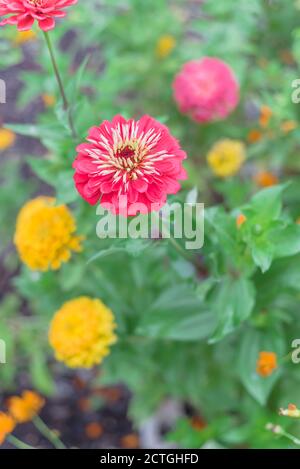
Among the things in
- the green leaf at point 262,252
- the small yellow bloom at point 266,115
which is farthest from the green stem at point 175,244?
the small yellow bloom at point 266,115

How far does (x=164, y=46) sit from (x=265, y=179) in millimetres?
474

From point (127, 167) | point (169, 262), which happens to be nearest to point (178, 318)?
point (169, 262)

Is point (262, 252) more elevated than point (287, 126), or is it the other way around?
point (287, 126)

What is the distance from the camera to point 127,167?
0.69m

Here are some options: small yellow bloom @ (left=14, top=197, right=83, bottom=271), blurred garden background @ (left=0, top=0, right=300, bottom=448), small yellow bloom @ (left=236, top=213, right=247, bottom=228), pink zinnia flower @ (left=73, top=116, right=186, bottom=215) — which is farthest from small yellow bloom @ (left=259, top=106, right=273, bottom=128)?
pink zinnia flower @ (left=73, top=116, right=186, bottom=215)

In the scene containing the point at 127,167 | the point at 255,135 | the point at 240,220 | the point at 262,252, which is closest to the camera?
the point at 127,167

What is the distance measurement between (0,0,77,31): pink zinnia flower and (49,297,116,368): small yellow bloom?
52 cm

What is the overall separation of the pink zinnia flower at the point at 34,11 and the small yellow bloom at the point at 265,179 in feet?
2.84

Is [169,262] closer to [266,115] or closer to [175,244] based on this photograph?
[175,244]

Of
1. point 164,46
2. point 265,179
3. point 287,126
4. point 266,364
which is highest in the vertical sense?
point 164,46

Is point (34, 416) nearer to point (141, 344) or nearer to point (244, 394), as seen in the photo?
point (141, 344)

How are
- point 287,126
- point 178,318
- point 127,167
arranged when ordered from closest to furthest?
point 127,167 → point 178,318 → point 287,126

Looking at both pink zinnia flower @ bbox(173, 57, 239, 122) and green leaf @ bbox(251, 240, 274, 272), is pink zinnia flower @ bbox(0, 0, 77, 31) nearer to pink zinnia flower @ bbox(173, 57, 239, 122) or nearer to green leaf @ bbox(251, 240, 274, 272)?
green leaf @ bbox(251, 240, 274, 272)

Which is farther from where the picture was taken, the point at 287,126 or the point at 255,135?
the point at 255,135
